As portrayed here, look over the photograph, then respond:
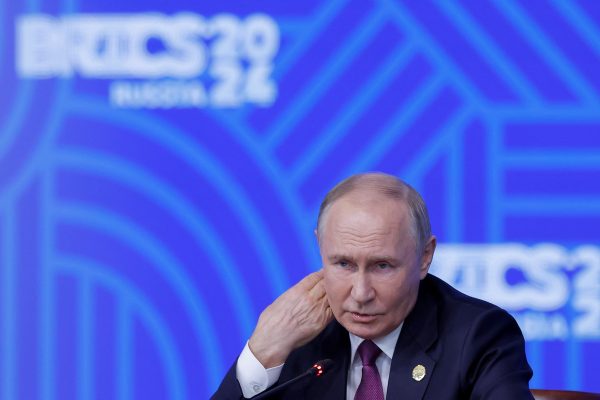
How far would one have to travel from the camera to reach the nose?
226 centimetres

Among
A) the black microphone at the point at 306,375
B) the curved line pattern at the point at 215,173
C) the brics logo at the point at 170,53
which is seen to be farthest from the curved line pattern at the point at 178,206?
the black microphone at the point at 306,375

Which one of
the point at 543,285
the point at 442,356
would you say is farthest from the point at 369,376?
the point at 543,285

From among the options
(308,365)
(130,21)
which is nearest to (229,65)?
(130,21)

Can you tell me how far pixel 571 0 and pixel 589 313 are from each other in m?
1.18

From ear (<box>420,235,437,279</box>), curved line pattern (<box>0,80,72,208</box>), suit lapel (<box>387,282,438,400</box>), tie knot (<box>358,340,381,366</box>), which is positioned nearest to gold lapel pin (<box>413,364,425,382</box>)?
suit lapel (<box>387,282,438,400</box>)

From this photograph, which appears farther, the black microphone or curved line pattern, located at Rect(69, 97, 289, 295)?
curved line pattern, located at Rect(69, 97, 289, 295)

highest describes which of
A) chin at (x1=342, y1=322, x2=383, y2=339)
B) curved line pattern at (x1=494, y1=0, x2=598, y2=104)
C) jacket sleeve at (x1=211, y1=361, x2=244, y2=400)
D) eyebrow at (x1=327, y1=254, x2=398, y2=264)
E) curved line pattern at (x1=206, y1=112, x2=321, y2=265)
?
curved line pattern at (x1=494, y1=0, x2=598, y2=104)

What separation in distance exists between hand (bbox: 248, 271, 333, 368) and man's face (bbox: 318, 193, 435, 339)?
90 mm

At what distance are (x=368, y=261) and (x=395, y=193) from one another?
0.17 meters

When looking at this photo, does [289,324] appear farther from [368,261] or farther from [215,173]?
[215,173]

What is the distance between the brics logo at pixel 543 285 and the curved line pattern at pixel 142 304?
1068mm

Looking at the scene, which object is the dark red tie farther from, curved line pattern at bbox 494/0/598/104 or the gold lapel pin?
curved line pattern at bbox 494/0/598/104

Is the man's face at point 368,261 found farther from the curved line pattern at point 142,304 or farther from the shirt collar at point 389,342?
the curved line pattern at point 142,304

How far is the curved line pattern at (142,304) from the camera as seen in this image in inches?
151
